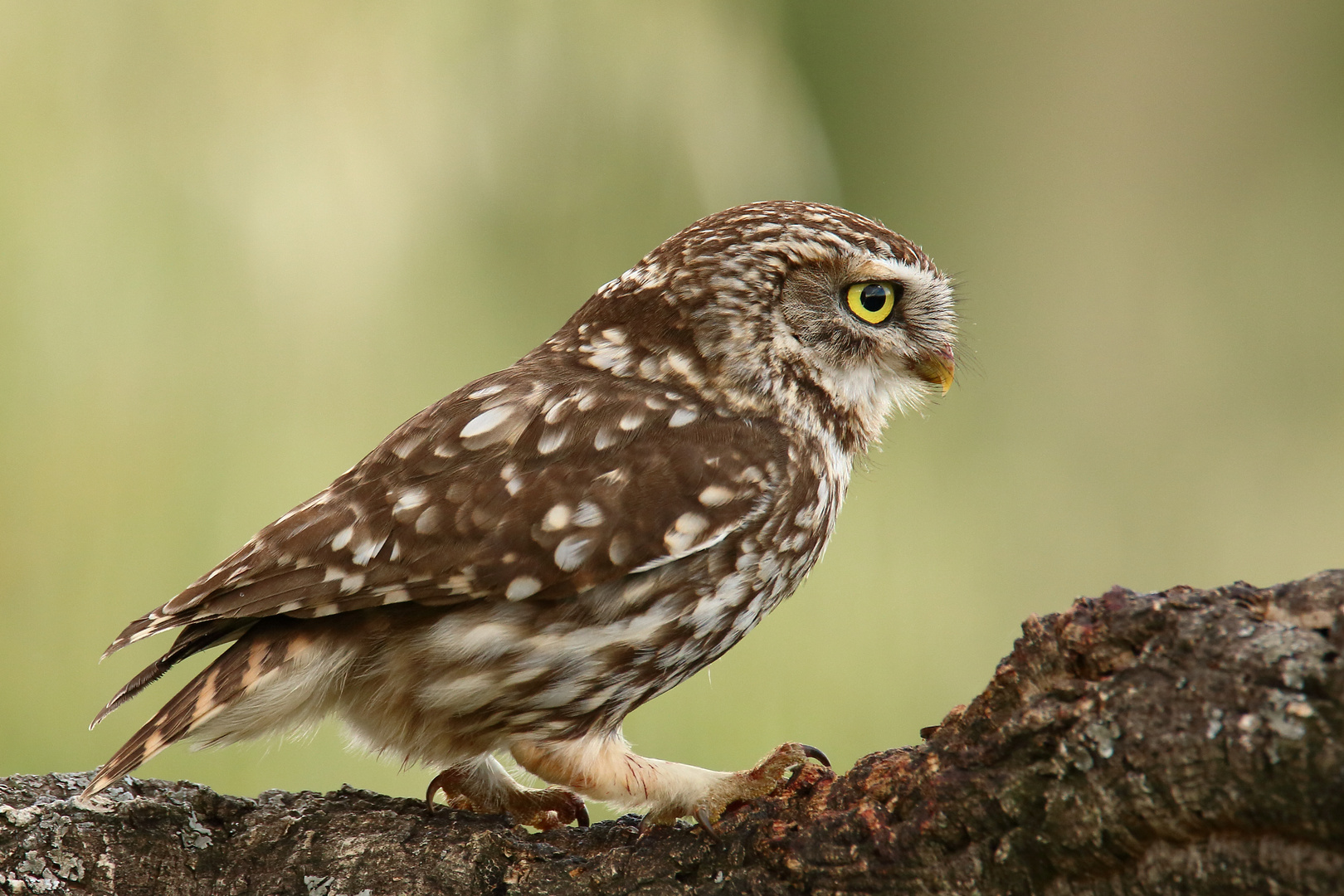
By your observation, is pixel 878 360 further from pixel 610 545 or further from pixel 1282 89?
pixel 1282 89

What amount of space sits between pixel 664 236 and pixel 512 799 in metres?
2.23

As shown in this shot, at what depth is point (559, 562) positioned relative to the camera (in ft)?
5.95

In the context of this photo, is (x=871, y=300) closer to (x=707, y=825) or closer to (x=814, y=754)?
(x=814, y=754)

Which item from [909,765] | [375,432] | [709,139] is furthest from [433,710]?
[709,139]

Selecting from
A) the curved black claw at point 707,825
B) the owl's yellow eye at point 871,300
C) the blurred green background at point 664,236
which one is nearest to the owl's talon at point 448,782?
the curved black claw at point 707,825

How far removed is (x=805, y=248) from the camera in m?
2.23

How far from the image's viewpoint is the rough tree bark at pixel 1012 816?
116 centimetres

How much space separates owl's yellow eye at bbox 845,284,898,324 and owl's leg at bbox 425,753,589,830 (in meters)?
1.05

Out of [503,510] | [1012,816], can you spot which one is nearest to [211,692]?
[503,510]

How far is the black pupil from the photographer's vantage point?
2289 millimetres

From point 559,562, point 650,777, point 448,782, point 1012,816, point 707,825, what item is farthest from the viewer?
point 448,782

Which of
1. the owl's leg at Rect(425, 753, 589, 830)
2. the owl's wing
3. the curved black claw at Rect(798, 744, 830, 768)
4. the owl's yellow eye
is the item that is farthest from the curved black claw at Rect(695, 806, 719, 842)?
the owl's yellow eye

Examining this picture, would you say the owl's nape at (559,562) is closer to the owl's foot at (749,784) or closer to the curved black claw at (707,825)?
the owl's foot at (749,784)

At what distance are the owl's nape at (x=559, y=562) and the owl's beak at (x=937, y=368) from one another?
238mm
